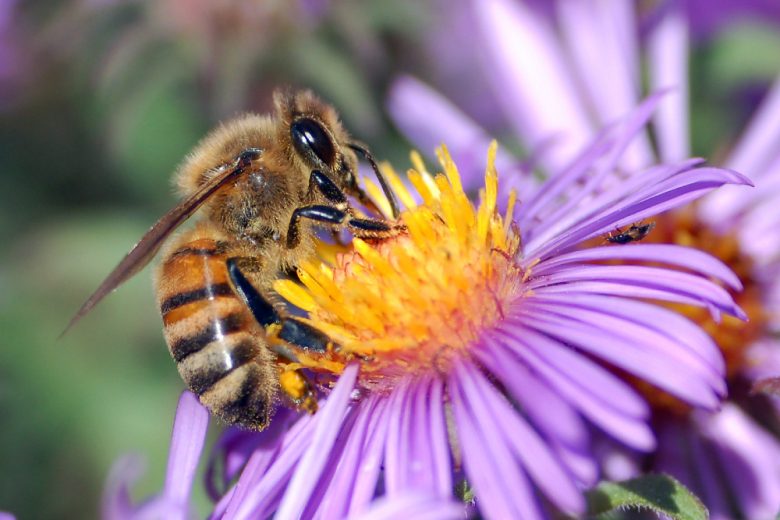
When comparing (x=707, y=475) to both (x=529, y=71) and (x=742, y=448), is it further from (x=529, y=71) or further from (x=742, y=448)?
(x=529, y=71)

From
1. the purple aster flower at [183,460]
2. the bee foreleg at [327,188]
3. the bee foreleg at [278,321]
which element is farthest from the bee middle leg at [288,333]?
the bee foreleg at [327,188]

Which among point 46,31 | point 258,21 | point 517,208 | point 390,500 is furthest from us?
point 46,31

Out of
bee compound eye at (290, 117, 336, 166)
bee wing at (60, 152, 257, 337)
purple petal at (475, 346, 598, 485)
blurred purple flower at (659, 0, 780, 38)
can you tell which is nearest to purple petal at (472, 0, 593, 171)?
blurred purple flower at (659, 0, 780, 38)

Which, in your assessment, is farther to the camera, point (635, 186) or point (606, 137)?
point (606, 137)

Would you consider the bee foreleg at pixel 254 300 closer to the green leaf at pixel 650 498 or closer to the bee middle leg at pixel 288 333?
the bee middle leg at pixel 288 333

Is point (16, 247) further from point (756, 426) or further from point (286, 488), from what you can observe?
point (756, 426)

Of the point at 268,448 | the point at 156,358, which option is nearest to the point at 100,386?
the point at 156,358

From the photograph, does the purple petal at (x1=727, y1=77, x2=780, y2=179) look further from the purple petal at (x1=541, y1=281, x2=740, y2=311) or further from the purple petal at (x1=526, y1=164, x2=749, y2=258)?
the purple petal at (x1=541, y1=281, x2=740, y2=311)
